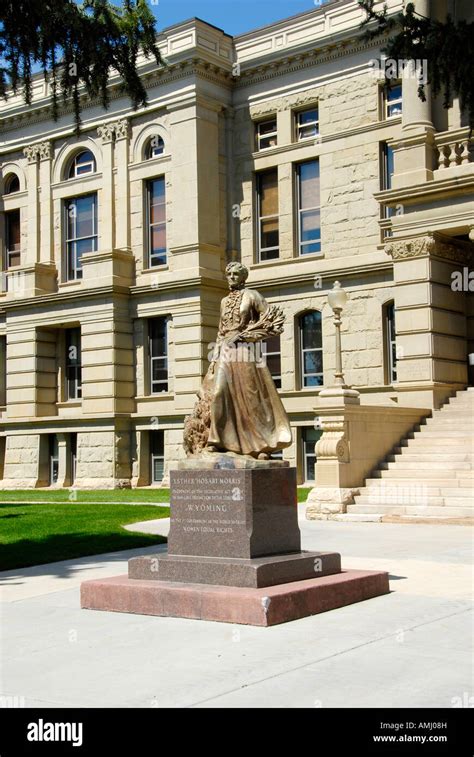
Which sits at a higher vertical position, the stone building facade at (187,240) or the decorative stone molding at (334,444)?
Answer: the stone building facade at (187,240)

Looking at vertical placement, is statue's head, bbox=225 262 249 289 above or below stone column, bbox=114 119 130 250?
below

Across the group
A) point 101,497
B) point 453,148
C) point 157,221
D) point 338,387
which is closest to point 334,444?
point 338,387

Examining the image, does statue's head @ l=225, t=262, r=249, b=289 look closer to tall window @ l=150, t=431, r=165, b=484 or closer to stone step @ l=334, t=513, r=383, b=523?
stone step @ l=334, t=513, r=383, b=523

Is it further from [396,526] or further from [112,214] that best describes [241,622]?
[112,214]

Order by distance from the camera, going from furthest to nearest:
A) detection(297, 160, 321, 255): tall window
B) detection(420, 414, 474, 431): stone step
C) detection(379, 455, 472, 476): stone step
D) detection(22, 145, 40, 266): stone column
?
detection(22, 145, 40, 266): stone column → detection(297, 160, 321, 255): tall window → detection(420, 414, 474, 431): stone step → detection(379, 455, 472, 476): stone step

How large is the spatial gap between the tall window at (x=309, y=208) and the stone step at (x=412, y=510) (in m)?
13.5

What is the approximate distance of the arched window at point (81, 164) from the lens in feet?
118

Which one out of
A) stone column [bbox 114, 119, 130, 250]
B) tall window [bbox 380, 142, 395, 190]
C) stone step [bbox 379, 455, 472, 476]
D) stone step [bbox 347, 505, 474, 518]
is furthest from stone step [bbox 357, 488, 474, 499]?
stone column [bbox 114, 119, 130, 250]

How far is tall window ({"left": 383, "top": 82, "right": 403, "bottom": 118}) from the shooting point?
29.4 m

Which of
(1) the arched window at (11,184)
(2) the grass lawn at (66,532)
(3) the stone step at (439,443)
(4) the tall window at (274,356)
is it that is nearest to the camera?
(2) the grass lawn at (66,532)

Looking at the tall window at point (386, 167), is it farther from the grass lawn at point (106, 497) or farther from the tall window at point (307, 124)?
the grass lawn at point (106, 497)

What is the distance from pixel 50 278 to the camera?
36.1 metres

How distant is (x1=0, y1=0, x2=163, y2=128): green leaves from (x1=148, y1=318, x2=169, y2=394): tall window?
19.2m

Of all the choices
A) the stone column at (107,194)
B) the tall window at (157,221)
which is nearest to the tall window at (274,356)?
the tall window at (157,221)
